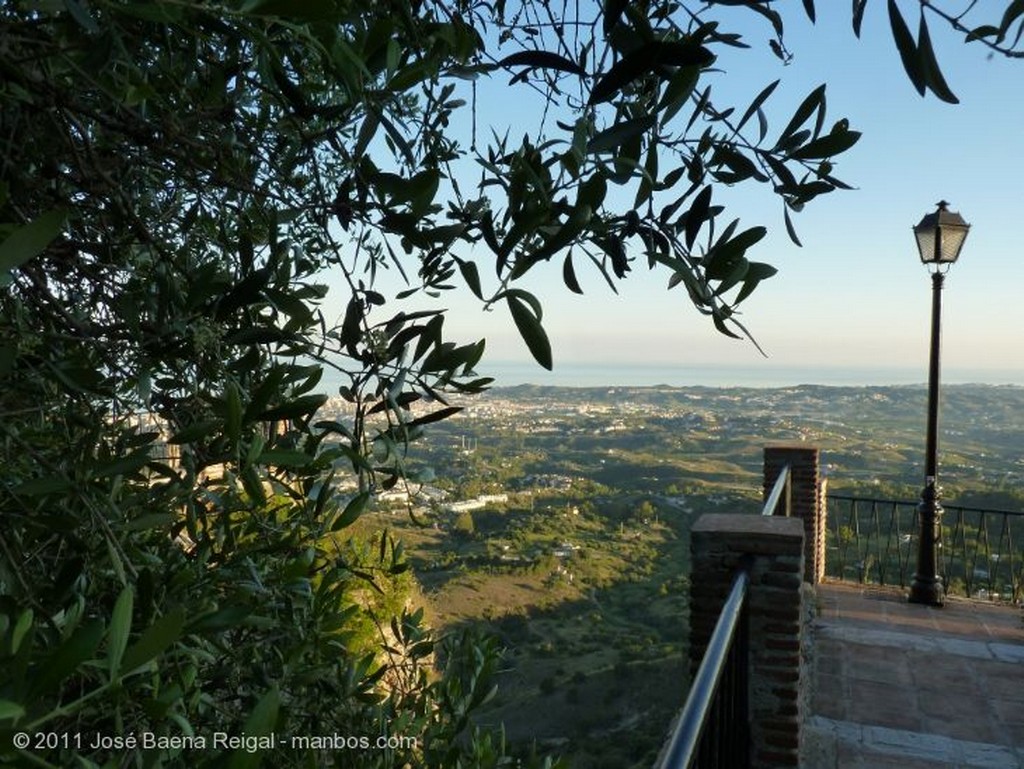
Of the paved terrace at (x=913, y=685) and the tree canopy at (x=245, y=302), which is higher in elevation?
the tree canopy at (x=245, y=302)

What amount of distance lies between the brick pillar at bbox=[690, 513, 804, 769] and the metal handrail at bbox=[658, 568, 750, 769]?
0.09 meters

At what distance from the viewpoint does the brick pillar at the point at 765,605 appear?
12.5 ft

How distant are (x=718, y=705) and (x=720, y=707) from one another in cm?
12

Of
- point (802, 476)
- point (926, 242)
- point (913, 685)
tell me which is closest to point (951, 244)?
point (926, 242)

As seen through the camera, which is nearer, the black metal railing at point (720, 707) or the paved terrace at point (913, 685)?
the black metal railing at point (720, 707)

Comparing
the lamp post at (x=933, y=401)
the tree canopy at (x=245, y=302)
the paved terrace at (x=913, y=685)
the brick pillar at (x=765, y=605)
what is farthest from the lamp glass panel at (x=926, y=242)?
the tree canopy at (x=245, y=302)

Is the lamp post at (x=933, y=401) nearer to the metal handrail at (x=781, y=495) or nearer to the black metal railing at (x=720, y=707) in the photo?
the metal handrail at (x=781, y=495)

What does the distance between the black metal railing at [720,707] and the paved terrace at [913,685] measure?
1.02 m

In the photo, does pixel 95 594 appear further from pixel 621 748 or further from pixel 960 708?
pixel 621 748

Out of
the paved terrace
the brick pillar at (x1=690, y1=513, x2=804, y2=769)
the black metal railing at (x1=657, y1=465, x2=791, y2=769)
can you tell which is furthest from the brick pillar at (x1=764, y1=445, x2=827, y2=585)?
the black metal railing at (x1=657, y1=465, x2=791, y2=769)

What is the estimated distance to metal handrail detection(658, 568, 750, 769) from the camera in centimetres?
172
